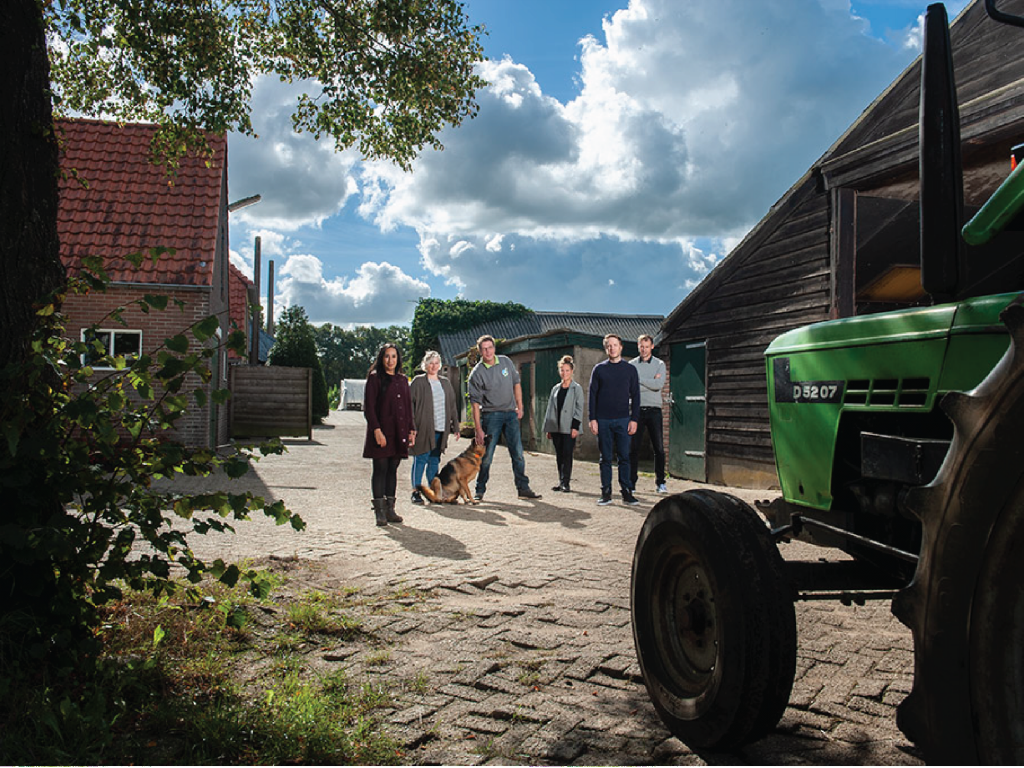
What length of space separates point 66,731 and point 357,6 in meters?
6.20

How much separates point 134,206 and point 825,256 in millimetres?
13493

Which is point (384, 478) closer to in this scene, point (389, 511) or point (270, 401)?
point (389, 511)

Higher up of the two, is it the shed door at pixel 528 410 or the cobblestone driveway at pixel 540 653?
the shed door at pixel 528 410

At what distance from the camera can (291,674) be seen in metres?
3.40

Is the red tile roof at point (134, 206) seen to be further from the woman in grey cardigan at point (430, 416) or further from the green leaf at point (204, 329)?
the green leaf at point (204, 329)

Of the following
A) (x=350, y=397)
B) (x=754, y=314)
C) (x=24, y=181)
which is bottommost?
(x=350, y=397)

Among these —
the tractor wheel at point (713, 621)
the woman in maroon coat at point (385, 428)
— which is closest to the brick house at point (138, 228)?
the woman in maroon coat at point (385, 428)

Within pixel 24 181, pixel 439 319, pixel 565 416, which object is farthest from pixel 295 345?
pixel 24 181

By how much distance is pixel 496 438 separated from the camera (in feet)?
33.0

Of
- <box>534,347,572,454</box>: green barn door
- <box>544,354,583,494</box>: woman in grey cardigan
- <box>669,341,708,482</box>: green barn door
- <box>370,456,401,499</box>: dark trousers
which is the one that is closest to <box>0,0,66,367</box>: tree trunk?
<box>370,456,401,499</box>: dark trousers

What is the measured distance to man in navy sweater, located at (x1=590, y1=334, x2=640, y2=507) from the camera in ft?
31.8

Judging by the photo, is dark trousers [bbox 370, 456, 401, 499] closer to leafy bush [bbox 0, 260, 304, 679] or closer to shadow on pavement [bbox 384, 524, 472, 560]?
shadow on pavement [bbox 384, 524, 472, 560]

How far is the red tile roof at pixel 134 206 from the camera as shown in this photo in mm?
15172

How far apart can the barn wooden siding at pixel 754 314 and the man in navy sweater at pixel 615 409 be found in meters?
2.81
